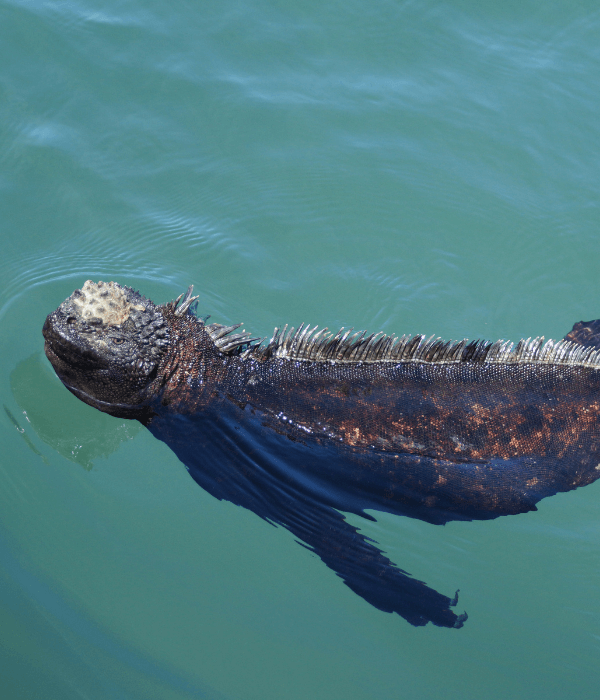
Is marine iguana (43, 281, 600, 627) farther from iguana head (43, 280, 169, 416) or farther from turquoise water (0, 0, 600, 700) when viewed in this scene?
turquoise water (0, 0, 600, 700)

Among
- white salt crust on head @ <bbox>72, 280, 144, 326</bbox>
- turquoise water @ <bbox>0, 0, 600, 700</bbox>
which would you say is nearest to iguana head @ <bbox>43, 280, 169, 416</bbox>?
white salt crust on head @ <bbox>72, 280, 144, 326</bbox>

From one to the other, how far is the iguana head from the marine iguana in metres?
0.01

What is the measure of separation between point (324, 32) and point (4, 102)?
4541 mm

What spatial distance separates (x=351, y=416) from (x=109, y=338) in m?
2.10

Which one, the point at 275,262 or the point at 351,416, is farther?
the point at 275,262

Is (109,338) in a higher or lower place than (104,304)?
lower

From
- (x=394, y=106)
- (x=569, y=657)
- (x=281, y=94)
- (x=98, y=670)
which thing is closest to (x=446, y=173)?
(x=394, y=106)

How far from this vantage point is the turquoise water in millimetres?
5355

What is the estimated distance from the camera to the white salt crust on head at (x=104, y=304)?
5.32 meters

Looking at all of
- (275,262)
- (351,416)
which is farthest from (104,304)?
(275,262)

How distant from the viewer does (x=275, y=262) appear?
295 inches

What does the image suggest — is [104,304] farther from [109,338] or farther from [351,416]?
[351,416]

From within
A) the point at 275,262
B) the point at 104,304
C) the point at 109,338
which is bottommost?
the point at 275,262

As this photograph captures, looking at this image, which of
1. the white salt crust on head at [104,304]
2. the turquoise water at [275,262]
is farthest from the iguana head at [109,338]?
the turquoise water at [275,262]
